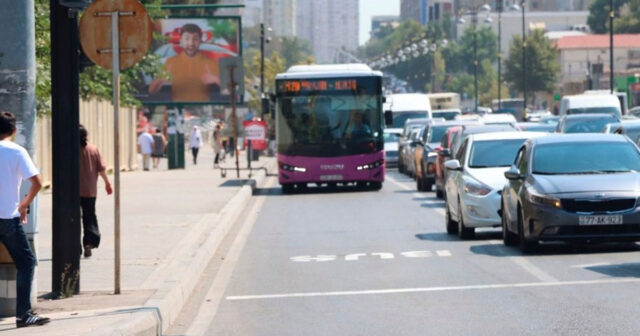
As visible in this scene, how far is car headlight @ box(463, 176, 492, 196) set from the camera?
71.7ft

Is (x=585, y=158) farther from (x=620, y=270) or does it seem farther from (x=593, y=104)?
(x=593, y=104)

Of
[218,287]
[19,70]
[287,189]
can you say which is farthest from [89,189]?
[287,189]

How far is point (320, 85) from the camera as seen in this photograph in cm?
3931

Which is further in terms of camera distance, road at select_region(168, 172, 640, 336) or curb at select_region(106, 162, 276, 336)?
road at select_region(168, 172, 640, 336)

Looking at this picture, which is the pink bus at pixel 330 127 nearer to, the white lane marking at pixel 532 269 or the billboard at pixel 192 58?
the white lane marking at pixel 532 269

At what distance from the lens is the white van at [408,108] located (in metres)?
66.8

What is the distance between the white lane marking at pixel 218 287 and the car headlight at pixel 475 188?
317 centimetres

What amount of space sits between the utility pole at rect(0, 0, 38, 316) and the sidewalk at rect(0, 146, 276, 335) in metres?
0.96

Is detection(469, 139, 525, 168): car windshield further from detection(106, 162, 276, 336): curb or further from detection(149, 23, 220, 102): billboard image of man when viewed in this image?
detection(149, 23, 220, 102): billboard image of man

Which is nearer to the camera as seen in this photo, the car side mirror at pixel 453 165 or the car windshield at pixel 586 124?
the car side mirror at pixel 453 165

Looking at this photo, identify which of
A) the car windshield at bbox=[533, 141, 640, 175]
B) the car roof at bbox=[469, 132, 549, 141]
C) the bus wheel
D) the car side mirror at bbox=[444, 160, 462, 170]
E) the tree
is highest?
the tree

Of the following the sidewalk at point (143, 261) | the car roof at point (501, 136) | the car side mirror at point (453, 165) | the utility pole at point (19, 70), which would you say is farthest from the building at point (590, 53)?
the utility pole at point (19, 70)

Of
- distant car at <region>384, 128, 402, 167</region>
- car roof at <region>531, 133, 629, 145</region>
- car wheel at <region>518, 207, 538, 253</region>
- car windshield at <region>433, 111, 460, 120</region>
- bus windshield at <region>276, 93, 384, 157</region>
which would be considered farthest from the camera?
car windshield at <region>433, 111, 460, 120</region>

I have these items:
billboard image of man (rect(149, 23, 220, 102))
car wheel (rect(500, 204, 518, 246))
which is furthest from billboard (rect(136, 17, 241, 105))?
car wheel (rect(500, 204, 518, 246))
